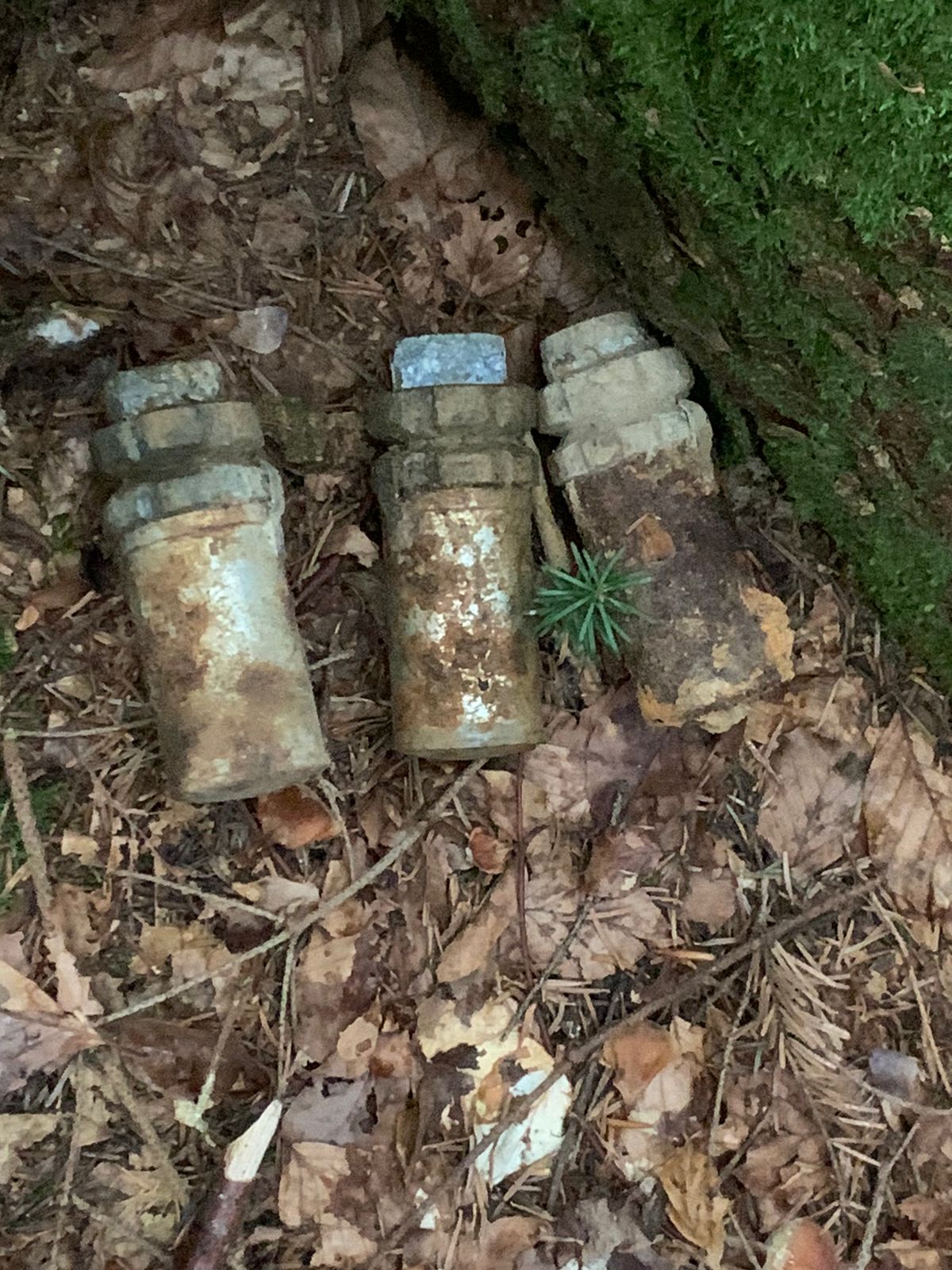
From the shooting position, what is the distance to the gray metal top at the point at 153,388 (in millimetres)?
2240

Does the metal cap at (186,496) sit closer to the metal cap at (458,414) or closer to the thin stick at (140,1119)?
the metal cap at (458,414)

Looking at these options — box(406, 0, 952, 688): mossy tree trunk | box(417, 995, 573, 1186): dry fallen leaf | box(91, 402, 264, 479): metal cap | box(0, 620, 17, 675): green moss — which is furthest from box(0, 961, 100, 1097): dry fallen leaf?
box(406, 0, 952, 688): mossy tree trunk

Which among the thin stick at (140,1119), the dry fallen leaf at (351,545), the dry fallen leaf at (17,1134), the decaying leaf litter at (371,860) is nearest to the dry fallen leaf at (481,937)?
the decaying leaf litter at (371,860)

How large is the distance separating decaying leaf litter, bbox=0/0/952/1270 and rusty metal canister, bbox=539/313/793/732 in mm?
214

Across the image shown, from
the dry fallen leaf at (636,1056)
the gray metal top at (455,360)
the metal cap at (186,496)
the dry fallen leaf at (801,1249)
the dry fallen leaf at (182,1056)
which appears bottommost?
the dry fallen leaf at (801,1249)

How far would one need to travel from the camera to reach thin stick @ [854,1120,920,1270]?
2506 millimetres

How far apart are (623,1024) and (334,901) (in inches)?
29.0

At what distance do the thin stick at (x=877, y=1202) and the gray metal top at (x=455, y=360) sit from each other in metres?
2.03

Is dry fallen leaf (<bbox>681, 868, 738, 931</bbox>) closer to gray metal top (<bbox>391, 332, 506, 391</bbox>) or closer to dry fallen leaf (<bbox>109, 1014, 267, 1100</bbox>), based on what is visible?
dry fallen leaf (<bbox>109, 1014, 267, 1100</bbox>)

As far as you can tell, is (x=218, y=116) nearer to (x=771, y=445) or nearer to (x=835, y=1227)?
(x=771, y=445)

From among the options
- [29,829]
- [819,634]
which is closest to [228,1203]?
[29,829]

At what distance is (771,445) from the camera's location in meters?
2.47

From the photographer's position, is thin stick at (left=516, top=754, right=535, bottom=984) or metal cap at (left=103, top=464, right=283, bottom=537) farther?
thin stick at (left=516, top=754, right=535, bottom=984)

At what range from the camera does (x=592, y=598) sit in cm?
237
